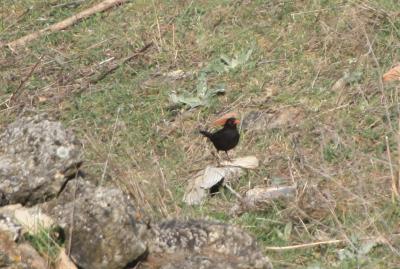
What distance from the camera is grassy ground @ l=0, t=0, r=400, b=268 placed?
5496 mm

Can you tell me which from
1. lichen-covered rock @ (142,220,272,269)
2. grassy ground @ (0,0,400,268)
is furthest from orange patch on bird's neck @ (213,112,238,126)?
lichen-covered rock @ (142,220,272,269)

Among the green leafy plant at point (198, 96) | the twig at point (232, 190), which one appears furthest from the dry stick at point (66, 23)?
the twig at point (232, 190)

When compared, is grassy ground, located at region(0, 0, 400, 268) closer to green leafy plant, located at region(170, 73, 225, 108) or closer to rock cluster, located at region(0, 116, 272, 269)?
green leafy plant, located at region(170, 73, 225, 108)

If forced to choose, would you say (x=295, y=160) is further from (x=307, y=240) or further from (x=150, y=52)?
(x=150, y=52)

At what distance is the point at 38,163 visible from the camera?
15.8ft

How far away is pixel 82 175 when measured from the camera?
4.86 meters

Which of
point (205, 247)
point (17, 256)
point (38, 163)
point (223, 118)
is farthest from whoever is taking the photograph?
point (223, 118)

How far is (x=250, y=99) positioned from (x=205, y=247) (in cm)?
337

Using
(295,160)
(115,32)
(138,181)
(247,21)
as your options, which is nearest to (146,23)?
(115,32)

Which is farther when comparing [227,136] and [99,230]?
[227,136]

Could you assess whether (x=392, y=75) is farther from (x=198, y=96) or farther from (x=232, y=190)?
(x=232, y=190)

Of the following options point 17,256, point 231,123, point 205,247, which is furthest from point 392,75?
point 17,256

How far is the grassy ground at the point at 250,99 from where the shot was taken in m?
5.50

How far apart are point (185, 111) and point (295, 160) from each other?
1567mm
